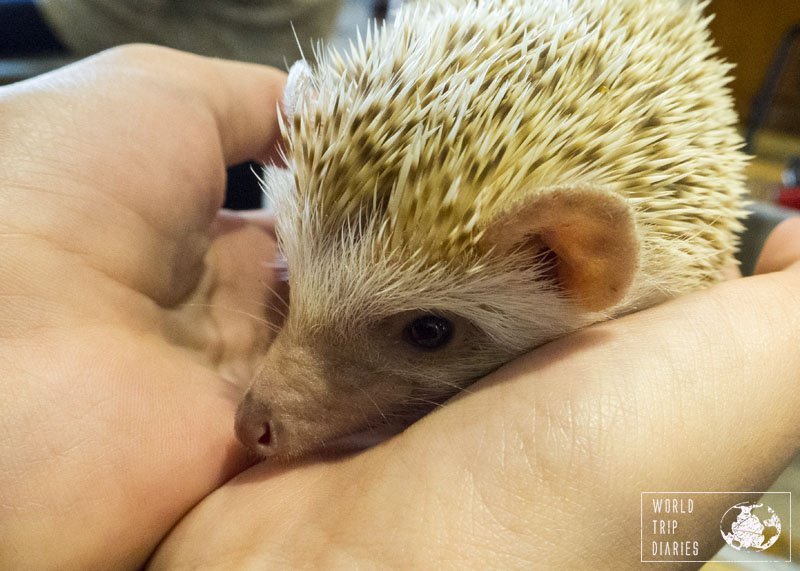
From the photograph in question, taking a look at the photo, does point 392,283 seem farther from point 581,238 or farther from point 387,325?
point 581,238

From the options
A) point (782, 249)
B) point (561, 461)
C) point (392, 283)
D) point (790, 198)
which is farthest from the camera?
point (790, 198)

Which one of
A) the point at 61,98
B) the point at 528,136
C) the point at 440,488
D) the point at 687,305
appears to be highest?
the point at 61,98

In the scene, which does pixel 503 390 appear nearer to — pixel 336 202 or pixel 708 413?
pixel 708 413

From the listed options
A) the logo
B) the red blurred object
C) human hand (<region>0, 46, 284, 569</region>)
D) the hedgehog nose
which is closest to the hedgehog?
the hedgehog nose

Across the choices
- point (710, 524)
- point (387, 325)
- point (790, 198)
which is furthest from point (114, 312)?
point (790, 198)

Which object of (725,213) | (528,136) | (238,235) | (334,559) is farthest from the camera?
(238,235)

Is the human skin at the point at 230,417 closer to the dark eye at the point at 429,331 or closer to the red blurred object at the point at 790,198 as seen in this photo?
the dark eye at the point at 429,331

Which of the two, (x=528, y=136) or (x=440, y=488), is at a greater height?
(x=528, y=136)

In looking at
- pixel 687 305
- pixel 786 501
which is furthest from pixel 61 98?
pixel 786 501
